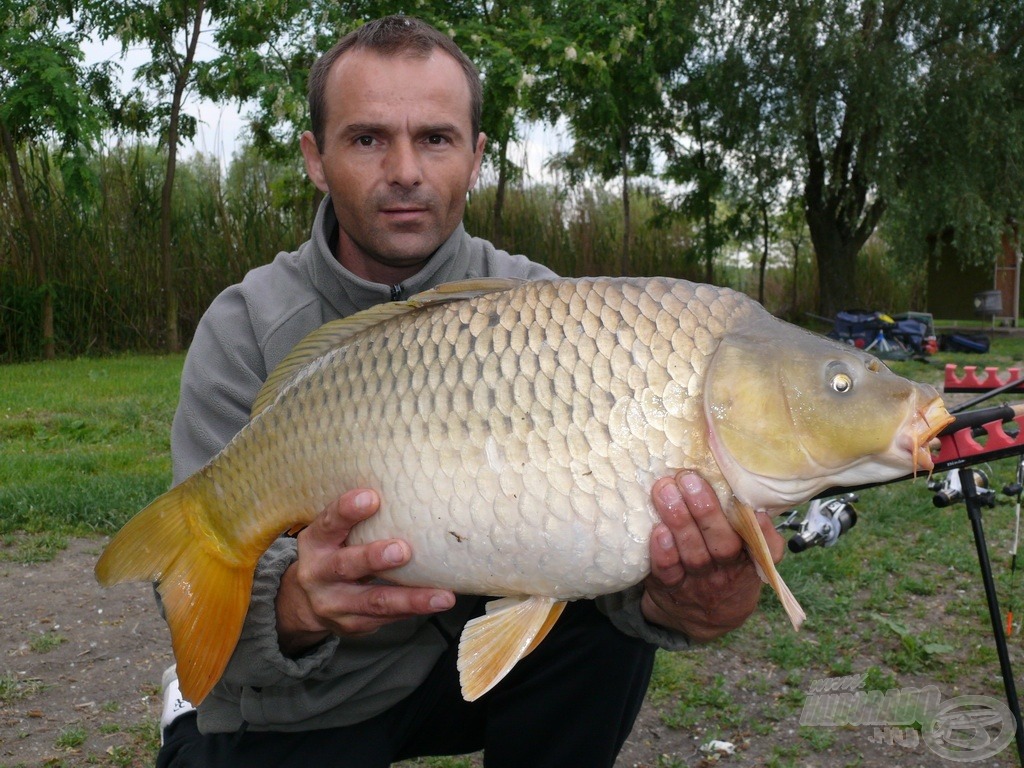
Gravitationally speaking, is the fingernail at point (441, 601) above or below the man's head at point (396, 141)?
below

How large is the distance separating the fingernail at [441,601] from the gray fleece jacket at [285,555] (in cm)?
21

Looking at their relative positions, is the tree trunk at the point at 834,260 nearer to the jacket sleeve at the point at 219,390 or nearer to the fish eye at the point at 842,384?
the jacket sleeve at the point at 219,390

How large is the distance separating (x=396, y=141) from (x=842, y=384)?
0.75m

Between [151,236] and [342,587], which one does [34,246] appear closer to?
[151,236]

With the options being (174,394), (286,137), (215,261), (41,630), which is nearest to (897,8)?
(286,137)

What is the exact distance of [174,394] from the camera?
473 centimetres

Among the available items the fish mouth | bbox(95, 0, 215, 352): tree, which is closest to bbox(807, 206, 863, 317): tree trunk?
bbox(95, 0, 215, 352): tree

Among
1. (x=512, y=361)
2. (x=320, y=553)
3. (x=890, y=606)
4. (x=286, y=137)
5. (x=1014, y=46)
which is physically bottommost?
(x=890, y=606)

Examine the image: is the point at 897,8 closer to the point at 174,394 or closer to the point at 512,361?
the point at 174,394

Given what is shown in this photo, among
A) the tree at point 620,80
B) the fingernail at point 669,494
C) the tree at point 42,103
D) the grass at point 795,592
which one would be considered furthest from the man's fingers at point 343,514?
the tree at point 620,80

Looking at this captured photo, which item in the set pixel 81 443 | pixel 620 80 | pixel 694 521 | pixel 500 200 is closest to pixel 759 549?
pixel 694 521

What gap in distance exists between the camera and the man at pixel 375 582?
4.12ft

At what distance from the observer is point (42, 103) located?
18.2 ft

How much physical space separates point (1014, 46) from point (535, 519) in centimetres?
955
